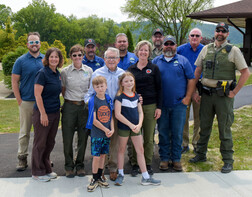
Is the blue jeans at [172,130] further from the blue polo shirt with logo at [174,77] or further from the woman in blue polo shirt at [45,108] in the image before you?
the woman in blue polo shirt at [45,108]

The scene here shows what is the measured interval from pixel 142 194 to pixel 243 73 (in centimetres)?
249

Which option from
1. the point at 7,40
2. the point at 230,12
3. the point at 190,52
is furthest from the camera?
the point at 7,40

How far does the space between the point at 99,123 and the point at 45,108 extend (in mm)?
857

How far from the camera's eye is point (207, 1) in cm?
3878

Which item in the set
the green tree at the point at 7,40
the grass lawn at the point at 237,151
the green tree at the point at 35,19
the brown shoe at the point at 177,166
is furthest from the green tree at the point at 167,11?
the green tree at the point at 35,19

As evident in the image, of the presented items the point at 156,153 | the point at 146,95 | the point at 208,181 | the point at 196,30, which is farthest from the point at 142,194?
the point at 196,30

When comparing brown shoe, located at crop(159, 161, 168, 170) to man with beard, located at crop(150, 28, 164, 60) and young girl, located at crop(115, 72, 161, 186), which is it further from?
man with beard, located at crop(150, 28, 164, 60)

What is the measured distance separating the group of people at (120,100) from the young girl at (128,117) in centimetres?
1

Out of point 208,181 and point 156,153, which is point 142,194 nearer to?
point 208,181

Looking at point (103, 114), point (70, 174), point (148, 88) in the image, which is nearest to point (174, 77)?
point (148, 88)

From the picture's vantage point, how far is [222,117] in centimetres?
451

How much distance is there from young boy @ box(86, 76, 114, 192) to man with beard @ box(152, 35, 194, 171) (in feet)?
3.52

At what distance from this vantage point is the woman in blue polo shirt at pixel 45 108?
3.84 metres

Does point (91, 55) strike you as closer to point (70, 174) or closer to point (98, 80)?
point (98, 80)
